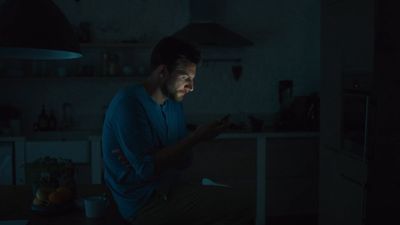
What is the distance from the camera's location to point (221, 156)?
4.23 metres

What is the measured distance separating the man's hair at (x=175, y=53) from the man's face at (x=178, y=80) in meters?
0.02

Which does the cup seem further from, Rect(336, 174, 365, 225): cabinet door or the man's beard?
Rect(336, 174, 365, 225): cabinet door

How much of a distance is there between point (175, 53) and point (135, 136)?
17.4 inches

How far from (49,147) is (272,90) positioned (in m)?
2.37

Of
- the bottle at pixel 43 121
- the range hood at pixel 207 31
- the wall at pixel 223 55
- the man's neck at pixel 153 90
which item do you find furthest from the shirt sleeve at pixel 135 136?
the wall at pixel 223 55

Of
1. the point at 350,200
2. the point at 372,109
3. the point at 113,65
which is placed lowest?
the point at 350,200

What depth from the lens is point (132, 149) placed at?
1761 millimetres

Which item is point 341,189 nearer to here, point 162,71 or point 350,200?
point 350,200

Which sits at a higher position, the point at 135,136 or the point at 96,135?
the point at 135,136

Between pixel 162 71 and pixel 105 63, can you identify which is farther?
pixel 105 63

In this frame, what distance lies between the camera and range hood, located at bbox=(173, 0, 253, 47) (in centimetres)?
436

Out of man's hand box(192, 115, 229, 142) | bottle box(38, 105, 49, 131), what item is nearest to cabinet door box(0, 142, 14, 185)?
bottle box(38, 105, 49, 131)

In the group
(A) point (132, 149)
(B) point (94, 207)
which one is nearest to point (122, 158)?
(A) point (132, 149)

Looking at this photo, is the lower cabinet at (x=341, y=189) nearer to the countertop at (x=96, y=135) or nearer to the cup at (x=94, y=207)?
the countertop at (x=96, y=135)
